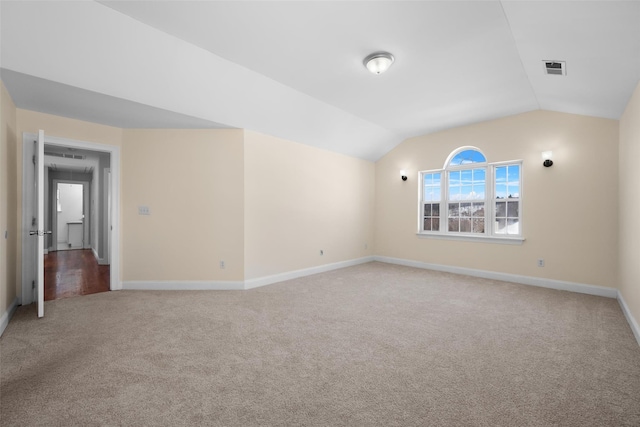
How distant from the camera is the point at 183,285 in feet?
14.5

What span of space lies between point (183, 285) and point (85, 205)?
22.9 feet

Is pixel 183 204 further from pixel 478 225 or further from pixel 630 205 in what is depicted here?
pixel 630 205

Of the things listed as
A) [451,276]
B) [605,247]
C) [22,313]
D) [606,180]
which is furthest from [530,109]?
[22,313]

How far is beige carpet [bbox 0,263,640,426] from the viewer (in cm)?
174

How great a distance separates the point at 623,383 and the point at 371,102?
4.05 m

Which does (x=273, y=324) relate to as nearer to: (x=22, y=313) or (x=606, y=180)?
(x=22, y=313)

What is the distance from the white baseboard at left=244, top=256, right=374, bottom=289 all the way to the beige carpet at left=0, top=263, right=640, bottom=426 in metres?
0.64

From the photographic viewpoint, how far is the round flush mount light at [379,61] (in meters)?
3.08

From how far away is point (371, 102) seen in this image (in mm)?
4477

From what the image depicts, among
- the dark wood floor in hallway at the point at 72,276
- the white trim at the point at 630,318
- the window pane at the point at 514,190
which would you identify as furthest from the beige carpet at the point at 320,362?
the window pane at the point at 514,190

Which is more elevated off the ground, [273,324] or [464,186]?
[464,186]

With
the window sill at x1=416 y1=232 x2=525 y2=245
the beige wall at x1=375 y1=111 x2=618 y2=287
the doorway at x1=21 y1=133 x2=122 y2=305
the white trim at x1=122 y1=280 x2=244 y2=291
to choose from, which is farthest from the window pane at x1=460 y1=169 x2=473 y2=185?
the doorway at x1=21 y1=133 x2=122 y2=305

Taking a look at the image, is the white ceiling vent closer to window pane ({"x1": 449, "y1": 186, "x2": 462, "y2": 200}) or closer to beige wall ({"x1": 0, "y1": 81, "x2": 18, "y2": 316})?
window pane ({"x1": 449, "y1": 186, "x2": 462, "y2": 200})

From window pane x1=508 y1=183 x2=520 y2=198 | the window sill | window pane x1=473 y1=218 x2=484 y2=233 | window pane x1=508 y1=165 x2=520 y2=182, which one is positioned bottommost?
the window sill
